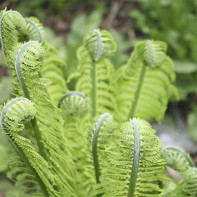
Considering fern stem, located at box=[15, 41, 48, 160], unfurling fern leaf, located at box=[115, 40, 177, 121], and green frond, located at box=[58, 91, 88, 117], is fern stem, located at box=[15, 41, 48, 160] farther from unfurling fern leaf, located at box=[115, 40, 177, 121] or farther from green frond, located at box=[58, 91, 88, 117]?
unfurling fern leaf, located at box=[115, 40, 177, 121]

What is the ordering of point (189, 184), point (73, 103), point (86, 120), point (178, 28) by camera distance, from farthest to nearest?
point (178, 28) → point (86, 120) → point (73, 103) → point (189, 184)

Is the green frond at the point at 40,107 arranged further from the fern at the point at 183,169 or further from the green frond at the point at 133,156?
the fern at the point at 183,169

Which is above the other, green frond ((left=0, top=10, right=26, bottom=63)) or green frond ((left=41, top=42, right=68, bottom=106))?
green frond ((left=41, top=42, right=68, bottom=106))

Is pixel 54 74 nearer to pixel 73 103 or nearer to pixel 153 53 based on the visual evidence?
pixel 73 103

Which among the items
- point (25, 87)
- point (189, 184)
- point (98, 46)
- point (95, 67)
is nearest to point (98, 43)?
point (98, 46)

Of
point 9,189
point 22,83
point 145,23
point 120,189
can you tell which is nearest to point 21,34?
point 22,83

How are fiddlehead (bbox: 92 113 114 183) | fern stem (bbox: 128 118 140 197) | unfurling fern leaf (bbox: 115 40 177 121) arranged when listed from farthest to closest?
1. unfurling fern leaf (bbox: 115 40 177 121)
2. fiddlehead (bbox: 92 113 114 183)
3. fern stem (bbox: 128 118 140 197)

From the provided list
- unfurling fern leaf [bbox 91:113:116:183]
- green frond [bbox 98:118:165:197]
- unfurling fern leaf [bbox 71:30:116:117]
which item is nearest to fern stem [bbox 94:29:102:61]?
unfurling fern leaf [bbox 71:30:116:117]

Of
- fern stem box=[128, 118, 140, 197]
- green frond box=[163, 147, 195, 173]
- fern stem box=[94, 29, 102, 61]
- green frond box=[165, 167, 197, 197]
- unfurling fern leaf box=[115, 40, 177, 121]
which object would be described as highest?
unfurling fern leaf box=[115, 40, 177, 121]
